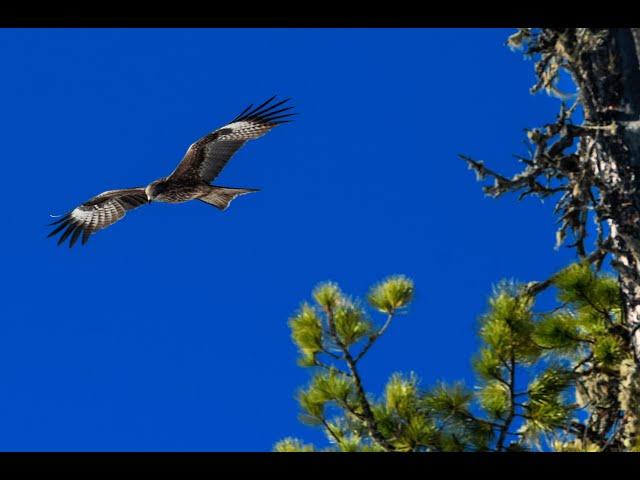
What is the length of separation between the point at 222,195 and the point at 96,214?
1337 millimetres

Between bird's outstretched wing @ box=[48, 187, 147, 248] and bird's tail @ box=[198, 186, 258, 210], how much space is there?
772 millimetres

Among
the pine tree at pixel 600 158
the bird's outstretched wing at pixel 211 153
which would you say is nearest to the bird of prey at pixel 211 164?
the bird's outstretched wing at pixel 211 153

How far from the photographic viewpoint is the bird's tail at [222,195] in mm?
5945

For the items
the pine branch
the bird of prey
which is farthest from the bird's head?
the pine branch

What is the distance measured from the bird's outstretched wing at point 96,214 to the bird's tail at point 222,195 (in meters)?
0.77

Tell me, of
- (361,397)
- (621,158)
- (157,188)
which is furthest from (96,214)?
Result: (621,158)

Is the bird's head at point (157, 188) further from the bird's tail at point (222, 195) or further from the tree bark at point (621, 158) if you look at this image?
the tree bark at point (621, 158)

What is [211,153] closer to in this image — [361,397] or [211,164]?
[211,164]

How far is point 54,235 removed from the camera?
6.68 metres
